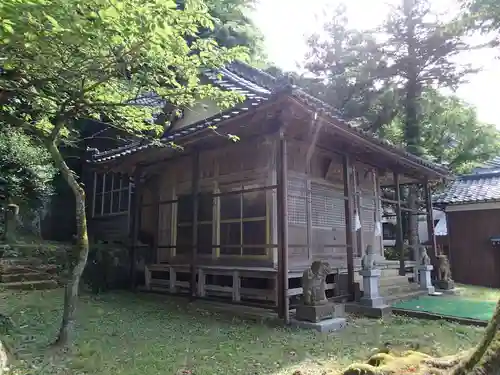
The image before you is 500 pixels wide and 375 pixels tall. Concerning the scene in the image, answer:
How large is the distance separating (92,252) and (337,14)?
1456 centimetres

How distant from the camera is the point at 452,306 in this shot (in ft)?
28.7

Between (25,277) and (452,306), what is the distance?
33.8ft

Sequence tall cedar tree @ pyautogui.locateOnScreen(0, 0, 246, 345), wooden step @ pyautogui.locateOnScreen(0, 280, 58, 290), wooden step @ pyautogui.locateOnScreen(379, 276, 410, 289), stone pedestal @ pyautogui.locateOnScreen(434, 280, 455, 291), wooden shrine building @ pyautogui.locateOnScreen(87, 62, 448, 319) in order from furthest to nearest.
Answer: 1. stone pedestal @ pyautogui.locateOnScreen(434, 280, 455, 291)
2. wooden step @ pyautogui.locateOnScreen(379, 276, 410, 289)
3. wooden step @ pyautogui.locateOnScreen(0, 280, 58, 290)
4. wooden shrine building @ pyautogui.locateOnScreen(87, 62, 448, 319)
5. tall cedar tree @ pyautogui.locateOnScreen(0, 0, 246, 345)

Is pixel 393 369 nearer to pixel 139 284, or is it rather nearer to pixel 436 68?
pixel 139 284

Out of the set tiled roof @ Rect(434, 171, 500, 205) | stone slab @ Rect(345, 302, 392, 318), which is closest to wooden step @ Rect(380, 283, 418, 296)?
stone slab @ Rect(345, 302, 392, 318)

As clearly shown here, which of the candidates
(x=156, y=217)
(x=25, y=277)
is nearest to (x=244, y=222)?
(x=156, y=217)

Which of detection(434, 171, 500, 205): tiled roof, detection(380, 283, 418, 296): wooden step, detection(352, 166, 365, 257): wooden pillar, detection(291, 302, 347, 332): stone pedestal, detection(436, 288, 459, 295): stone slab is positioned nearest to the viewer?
detection(291, 302, 347, 332): stone pedestal

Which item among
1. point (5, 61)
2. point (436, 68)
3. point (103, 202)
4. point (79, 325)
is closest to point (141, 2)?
point (5, 61)

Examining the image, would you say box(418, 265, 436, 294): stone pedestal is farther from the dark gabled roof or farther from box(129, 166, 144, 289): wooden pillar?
box(129, 166, 144, 289): wooden pillar

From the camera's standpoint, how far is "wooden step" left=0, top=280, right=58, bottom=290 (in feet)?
29.2

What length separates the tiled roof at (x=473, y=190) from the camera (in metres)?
15.5

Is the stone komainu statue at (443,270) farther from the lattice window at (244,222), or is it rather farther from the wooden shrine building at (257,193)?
the lattice window at (244,222)

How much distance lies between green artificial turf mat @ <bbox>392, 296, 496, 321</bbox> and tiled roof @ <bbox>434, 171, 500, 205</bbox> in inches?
278

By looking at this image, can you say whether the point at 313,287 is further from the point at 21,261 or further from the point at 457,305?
the point at 21,261
